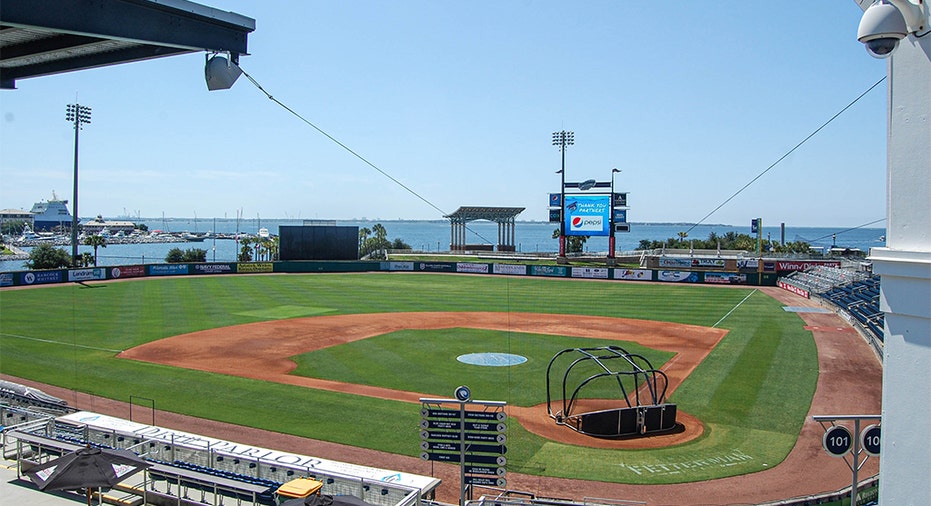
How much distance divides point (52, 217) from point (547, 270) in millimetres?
170452

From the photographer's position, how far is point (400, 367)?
990 inches

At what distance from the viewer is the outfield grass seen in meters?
16.8

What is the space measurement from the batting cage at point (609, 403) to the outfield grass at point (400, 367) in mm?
1210

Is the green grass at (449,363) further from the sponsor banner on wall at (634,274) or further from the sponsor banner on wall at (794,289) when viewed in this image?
the sponsor banner on wall at (634,274)

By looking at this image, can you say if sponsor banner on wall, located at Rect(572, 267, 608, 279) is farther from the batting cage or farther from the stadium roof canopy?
the stadium roof canopy

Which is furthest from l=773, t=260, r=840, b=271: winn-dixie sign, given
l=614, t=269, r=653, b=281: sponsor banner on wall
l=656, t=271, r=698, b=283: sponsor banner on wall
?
l=614, t=269, r=653, b=281: sponsor banner on wall

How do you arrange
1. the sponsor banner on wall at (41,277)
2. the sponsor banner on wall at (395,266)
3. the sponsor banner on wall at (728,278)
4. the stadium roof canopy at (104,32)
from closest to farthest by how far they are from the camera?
the stadium roof canopy at (104,32), the sponsor banner on wall at (41,277), the sponsor banner on wall at (728,278), the sponsor banner on wall at (395,266)

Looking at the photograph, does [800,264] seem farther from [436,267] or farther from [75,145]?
[75,145]

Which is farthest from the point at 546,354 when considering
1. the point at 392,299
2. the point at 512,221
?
the point at 512,221

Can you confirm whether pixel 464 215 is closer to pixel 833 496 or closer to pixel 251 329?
pixel 251 329

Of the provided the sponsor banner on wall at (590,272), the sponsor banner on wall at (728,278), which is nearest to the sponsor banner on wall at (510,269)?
the sponsor banner on wall at (590,272)

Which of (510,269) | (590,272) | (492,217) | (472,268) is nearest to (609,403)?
(590,272)

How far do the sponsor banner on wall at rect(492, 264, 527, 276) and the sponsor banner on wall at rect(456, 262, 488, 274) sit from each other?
3.42 ft

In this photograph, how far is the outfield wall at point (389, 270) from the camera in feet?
175
